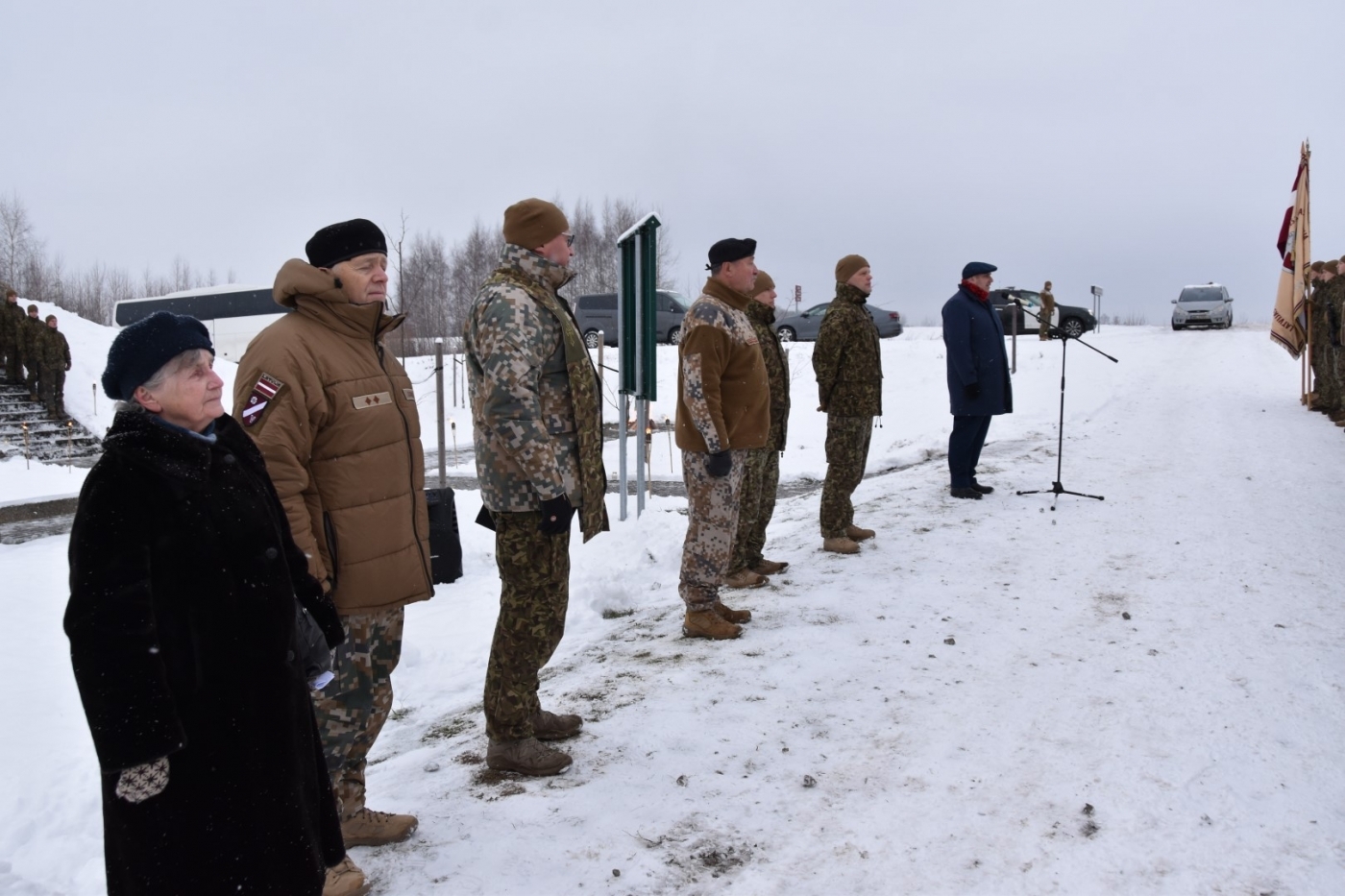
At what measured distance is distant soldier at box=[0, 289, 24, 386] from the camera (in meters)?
17.6

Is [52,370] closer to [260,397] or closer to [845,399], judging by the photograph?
[845,399]

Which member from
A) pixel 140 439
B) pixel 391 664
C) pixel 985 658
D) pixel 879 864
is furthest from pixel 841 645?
pixel 140 439

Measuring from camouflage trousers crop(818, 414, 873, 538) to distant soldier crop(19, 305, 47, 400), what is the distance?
1731 centimetres

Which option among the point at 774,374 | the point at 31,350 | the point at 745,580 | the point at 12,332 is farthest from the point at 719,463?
the point at 12,332

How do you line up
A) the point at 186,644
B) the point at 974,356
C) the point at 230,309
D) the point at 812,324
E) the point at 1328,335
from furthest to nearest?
the point at 230,309 < the point at 812,324 < the point at 1328,335 < the point at 974,356 < the point at 186,644

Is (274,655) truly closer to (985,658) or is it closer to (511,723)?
(511,723)

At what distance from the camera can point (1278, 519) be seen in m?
6.97

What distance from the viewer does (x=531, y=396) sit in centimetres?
323

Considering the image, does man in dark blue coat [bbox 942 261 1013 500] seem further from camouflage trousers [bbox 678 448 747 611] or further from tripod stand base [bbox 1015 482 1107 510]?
camouflage trousers [bbox 678 448 747 611]

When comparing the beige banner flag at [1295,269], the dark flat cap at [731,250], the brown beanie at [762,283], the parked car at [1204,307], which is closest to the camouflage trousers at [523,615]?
the dark flat cap at [731,250]

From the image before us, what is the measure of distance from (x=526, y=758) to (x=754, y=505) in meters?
2.74

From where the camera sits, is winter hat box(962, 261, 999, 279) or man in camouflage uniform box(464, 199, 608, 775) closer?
man in camouflage uniform box(464, 199, 608, 775)

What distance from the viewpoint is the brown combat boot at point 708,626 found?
4.90 m

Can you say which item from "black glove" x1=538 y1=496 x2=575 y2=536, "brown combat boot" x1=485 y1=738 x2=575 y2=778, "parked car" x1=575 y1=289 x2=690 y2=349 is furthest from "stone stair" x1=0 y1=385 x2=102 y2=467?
"black glove" x1=538 y1=496 x2=575 y2=536
